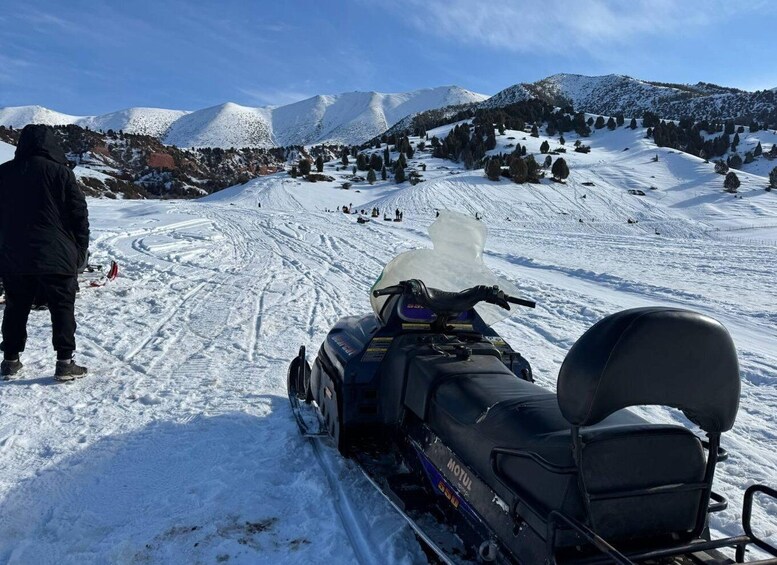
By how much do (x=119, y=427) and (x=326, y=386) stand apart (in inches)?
58.5

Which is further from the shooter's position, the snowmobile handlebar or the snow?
the snow

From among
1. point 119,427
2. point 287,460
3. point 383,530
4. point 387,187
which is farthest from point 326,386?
point 387,187

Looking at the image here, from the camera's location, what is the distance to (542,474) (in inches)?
71.1

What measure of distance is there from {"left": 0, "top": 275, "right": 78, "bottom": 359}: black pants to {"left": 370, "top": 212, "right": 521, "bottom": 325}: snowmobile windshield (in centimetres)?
257

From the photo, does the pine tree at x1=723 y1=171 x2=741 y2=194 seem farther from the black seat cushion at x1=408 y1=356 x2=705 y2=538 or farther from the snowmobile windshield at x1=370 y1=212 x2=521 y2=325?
the black seat cushion at x1=408 y1=356 x2=705 y2=538

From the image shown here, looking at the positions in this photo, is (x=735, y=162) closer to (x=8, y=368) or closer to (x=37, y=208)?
(x=37, y=208)

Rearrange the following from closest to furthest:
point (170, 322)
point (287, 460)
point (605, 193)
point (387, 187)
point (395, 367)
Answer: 1. point (395, 367)
2. point (287, 460)
3. point (170, 322)
4. point (605, 193)
5. point (387, 187)

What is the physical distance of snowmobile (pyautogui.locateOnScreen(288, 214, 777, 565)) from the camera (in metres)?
1.63

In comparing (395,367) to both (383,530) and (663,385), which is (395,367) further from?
(663,385)

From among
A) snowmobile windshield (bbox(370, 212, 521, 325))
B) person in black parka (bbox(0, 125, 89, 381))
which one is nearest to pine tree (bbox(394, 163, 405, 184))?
person in black parka (bbox(0, 125, 89, 381))

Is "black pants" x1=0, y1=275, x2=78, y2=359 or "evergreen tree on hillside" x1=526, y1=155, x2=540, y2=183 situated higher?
"evergreen tree on hillside" x1=526, y1=155, x2=540, y2=183

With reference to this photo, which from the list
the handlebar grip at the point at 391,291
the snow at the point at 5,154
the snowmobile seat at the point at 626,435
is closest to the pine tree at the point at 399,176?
the snow at the point at 5,154

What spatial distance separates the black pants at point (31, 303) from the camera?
4160 mm

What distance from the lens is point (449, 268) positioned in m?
3.43
